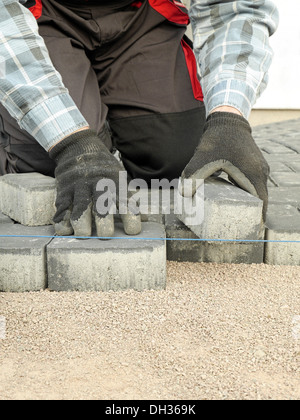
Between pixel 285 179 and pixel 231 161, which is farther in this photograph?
pixel 285 179

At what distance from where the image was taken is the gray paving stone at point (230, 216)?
1.90m

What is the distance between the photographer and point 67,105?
2.16 meters

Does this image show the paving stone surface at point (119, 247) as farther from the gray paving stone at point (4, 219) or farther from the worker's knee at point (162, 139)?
the worker's knee at point (162, 139)

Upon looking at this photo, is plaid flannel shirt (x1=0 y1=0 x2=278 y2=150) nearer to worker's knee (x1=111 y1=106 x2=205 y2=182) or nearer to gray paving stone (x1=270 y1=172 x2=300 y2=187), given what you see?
worker's knee (x1=111 y1=106 x2=205 y2=182)

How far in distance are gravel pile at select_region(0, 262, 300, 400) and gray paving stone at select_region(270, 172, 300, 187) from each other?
0.99 metres

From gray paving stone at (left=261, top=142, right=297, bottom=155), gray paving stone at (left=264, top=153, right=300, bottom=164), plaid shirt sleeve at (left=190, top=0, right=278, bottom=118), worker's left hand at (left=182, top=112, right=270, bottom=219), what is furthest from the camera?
gray paving stone at (left=261, top=142, right=297, bottom=155)

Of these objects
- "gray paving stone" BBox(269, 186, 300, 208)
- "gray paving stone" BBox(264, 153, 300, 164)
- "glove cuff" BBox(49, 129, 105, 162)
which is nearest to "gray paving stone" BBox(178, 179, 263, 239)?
"glove cuff" BBox(49, 129, 105, 162)

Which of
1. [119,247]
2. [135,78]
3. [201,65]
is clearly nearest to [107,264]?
[119,247]

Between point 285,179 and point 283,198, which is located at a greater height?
point 283,198

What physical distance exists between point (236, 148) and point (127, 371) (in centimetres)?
104

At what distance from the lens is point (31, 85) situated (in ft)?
7.14

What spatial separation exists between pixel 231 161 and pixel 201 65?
0.78 m

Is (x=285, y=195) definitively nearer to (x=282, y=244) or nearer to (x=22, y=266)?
(x=282, y=244)

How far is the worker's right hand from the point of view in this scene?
1.95 metres
